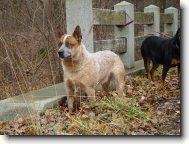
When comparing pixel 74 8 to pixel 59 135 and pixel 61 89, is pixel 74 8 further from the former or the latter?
pixel 59 135

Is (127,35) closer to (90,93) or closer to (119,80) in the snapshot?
(119,80)

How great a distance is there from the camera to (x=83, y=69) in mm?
3447

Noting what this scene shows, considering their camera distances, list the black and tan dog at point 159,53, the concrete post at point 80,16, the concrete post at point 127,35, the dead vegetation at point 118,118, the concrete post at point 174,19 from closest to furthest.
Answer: the dead vegetation at point 118,118
the concrete post at point 174,19
the black and tan dog at point 159,53
the concrete post at point 80,16
the concrete post at point 127,35

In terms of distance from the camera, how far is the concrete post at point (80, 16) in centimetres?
355

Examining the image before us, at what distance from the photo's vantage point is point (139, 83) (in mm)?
3707

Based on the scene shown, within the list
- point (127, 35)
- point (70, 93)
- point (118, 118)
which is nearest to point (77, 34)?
point (70, 93)

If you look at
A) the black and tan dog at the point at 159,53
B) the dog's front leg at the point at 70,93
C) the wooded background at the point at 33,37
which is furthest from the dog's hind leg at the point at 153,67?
the dog's front leg at the point at 70,93

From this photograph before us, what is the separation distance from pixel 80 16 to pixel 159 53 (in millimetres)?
743

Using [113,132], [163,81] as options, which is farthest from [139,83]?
[113,132]

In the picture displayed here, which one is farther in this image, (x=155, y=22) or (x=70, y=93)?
(x=155, y=22)

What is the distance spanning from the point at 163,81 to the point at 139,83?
1.12 ft

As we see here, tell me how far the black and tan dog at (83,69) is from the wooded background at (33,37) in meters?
0.24

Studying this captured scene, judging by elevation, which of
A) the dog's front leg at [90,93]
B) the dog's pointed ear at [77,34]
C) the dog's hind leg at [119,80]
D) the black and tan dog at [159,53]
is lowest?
the dog's front leg at [90,93]

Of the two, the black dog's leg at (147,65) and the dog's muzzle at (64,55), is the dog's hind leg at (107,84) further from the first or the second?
the dog's muzzle at (64,55)
